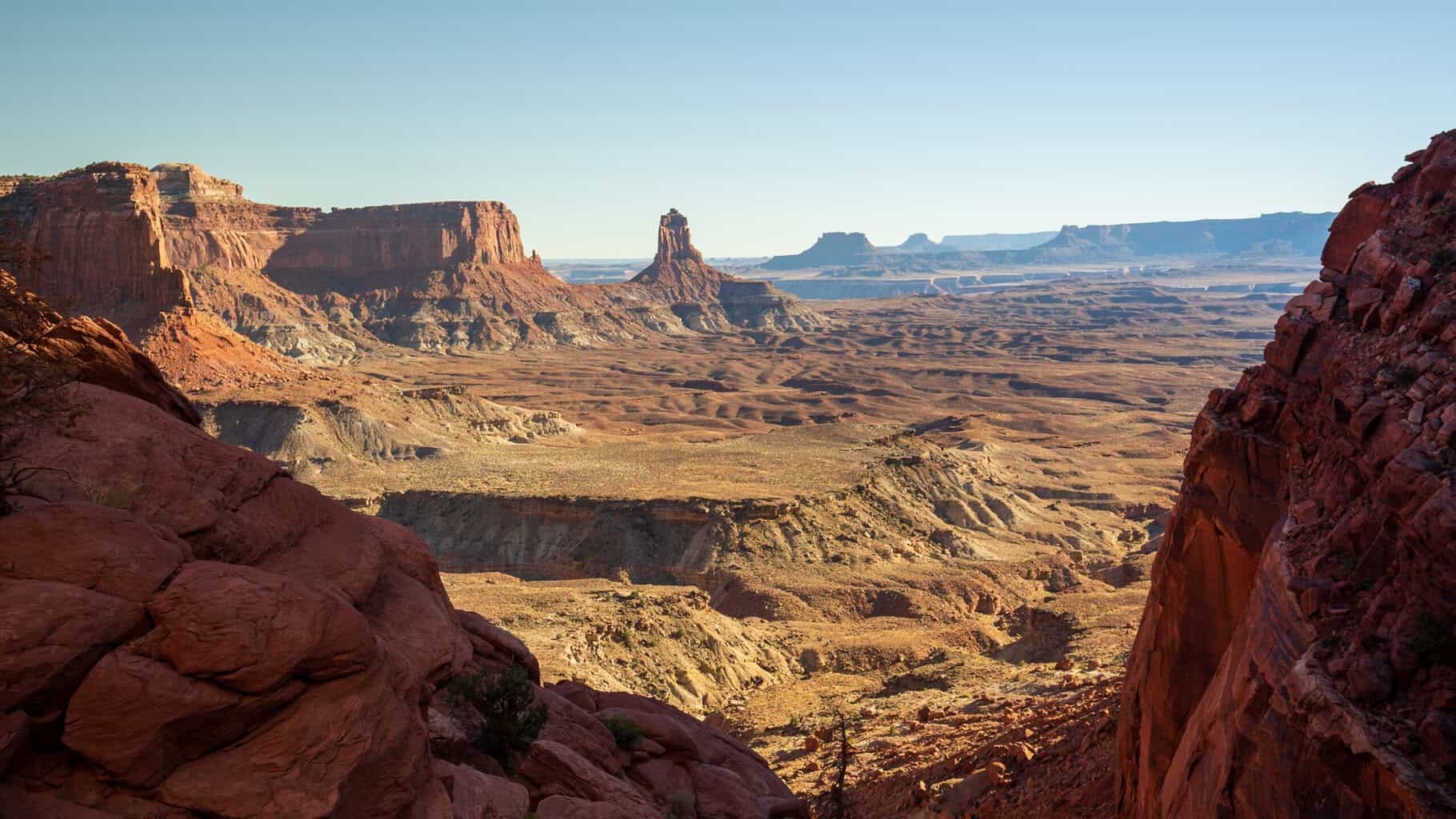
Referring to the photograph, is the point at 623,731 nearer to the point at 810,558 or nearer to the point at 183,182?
the point at 810,558

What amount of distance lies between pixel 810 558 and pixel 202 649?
4551 centimetres

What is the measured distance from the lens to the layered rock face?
891 cm

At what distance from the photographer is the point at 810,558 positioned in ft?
178

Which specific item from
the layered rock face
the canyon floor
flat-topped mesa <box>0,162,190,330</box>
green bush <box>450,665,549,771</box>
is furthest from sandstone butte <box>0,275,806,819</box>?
flat-topped mesa <box>0,162,190,330</box>

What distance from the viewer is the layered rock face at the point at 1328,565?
8914mm

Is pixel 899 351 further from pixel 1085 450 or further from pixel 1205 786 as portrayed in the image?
pixel 1205 786

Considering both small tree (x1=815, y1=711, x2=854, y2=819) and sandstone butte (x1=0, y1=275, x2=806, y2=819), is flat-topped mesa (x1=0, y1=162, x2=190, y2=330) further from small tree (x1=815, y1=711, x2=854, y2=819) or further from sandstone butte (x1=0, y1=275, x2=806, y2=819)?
sandstone butte (x1=0, y1=275, x2=806, y2=819)

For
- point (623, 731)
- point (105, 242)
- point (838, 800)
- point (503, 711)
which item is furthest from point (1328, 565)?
point (105, 242)

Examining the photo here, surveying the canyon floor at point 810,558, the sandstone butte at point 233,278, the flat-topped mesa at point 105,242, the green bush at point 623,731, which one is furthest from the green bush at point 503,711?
the flat-topped mesa at point 105,242

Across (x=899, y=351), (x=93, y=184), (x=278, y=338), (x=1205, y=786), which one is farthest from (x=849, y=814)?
(x=899, y=351)

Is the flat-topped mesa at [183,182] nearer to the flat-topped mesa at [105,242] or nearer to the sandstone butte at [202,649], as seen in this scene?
the flat-topped mesa at [105,242]

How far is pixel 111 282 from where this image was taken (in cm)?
8975

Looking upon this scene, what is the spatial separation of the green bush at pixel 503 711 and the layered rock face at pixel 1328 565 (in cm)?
823

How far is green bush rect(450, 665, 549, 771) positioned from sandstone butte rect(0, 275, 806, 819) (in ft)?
0.69
